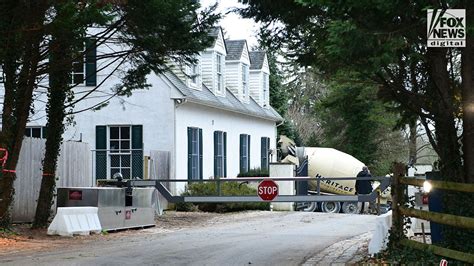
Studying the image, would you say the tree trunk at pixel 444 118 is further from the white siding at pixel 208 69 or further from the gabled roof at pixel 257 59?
the gabled roof at pixel 257 59

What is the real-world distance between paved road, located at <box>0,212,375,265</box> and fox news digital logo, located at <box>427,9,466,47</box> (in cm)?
505

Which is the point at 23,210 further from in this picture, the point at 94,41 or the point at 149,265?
the point at 149,265

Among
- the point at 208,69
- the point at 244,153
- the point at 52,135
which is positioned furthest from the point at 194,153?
the point at 52,135

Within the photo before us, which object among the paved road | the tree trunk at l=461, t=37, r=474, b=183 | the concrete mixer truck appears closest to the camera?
the tree trunk at l=461, t=37, r=474, b=183

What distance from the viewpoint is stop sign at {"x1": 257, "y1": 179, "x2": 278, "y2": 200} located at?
20188mm

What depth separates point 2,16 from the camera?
15.2m

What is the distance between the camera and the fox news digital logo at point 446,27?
862 cm

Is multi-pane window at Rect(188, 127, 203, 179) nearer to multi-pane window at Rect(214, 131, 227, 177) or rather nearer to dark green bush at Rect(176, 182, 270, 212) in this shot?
dark green bush at Rect(176, 182, 270, 212)

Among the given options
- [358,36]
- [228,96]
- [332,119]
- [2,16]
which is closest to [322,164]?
[228,96]

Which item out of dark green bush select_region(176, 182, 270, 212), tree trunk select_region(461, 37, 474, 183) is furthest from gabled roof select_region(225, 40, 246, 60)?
tree trunk select_region(461, 37, 474, 183)

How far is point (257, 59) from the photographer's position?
1617 inches

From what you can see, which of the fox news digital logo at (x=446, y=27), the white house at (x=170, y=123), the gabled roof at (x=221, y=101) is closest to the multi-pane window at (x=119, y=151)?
the white house at (x=170, y=123)

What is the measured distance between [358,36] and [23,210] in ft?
42.2

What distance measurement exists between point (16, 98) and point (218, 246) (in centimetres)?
586
